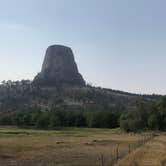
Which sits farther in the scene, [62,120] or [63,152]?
[62,120]

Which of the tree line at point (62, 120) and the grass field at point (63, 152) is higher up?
the tree line at point (62, 120)

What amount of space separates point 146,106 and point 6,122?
1970 inches

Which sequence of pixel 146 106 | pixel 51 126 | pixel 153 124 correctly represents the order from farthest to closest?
pixel 51 126 < pixel 146 106 < pixel 153 124

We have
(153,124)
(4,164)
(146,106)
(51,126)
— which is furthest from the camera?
(51,126)

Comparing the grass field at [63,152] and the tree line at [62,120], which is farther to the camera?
the tree line at [62,120]

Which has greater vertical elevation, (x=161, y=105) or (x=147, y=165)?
(x=161, y=105)

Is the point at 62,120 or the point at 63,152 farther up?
the point at 62,120

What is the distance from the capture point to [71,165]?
31781mm

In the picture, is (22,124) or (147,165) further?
(22,124)

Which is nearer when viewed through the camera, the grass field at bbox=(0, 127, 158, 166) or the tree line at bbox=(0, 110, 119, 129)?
the grass field at bbox=(0, 127, 158, 166)

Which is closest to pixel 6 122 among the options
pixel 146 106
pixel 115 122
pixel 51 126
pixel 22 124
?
→ pixel 22 124

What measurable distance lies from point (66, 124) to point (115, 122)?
55.3 feet

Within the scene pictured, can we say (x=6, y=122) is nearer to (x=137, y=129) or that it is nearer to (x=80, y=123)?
(x=80, y=123)

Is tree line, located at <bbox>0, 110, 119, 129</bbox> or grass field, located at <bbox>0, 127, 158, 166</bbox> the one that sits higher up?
tree line, located at <bbox>0, 110, 119, 129</bbox>
